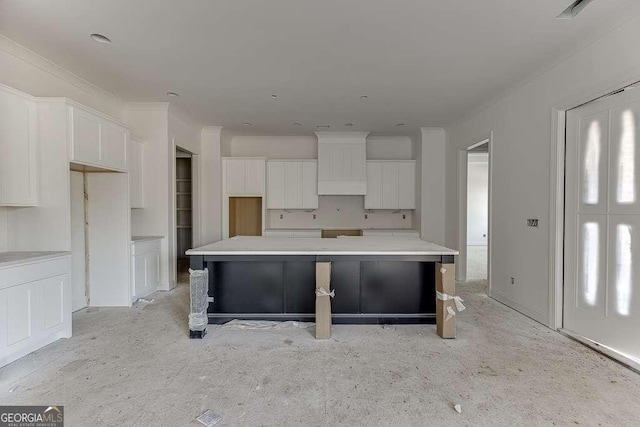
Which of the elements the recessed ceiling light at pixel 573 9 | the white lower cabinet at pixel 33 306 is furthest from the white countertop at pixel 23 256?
the recessed ceiling light at pixel 573 9

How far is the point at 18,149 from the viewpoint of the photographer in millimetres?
2689

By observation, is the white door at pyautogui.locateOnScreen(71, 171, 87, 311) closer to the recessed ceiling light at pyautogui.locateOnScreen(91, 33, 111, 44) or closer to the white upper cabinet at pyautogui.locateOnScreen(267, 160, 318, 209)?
the recessed ceiling light at pyautogui.locateOnScreen(91, 33, 111, 44)

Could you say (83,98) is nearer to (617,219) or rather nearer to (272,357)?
(272,357)

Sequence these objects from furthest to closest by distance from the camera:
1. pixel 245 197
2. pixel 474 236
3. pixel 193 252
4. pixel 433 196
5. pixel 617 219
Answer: pixel 474 236 < pixel 245 197 < pixel 433 196 < pixel 193 252 < pixel 617 219

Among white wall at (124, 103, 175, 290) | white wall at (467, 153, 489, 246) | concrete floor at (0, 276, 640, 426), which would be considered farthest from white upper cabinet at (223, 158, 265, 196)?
white wall at (467, 153, 489, 246)

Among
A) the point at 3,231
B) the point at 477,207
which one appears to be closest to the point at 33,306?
the point at 3,231

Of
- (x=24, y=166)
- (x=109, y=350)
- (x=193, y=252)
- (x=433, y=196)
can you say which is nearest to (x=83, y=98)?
(x=24, y=166)

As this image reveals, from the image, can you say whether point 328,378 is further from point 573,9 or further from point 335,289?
point 573,9

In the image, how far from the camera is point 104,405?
6.23ft

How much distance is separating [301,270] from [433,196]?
353 centimetres

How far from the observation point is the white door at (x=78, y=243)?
355cm

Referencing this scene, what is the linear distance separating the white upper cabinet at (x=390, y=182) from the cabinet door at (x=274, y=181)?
1738 mm

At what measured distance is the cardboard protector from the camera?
9.30 ft

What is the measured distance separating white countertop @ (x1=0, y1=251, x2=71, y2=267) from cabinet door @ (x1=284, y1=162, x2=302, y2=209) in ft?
12.4
